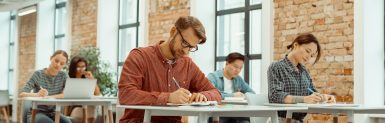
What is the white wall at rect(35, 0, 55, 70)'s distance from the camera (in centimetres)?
1392

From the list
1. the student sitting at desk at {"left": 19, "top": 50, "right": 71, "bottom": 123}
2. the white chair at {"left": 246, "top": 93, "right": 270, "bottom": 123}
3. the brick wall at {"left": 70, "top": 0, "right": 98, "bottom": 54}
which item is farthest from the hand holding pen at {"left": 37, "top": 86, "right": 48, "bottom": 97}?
the brick wall at {"left": 70, "top": 0, "right": 98, "bottom": 54}

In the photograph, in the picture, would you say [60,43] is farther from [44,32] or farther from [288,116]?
[288,116]

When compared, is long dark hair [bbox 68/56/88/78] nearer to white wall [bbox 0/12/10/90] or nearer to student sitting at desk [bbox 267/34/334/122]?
student sitting at desk [bbox 267/34/334/122]

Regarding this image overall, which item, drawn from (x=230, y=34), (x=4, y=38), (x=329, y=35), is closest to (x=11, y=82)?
(x=4, y=38)

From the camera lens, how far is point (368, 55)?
244 inches

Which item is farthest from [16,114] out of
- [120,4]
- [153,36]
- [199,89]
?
[199,89]

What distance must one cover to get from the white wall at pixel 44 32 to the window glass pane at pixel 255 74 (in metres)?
7.14

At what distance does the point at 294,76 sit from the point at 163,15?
5158mm

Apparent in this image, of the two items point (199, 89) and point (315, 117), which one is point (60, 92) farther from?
point (199, 89)

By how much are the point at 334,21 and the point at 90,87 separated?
275 cm

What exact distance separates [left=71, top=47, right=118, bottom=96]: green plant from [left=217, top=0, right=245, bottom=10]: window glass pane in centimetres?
277

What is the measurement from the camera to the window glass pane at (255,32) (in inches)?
318

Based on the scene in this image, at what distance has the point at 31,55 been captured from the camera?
1441 cm

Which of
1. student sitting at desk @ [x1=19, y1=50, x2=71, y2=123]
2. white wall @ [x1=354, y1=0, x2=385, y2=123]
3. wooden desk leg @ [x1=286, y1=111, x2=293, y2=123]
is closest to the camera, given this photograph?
wooden desk leg @ [x1=286, y1=111, x2=293, y2=123]
